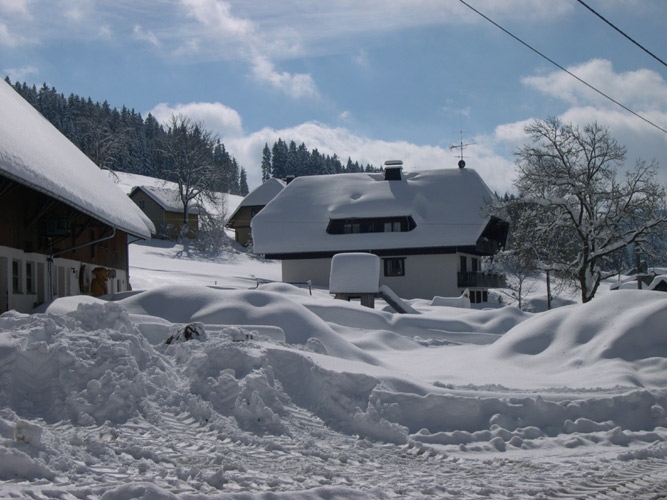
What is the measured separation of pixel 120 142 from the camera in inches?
2136

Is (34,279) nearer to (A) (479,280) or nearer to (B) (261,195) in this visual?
(A) (479,280)

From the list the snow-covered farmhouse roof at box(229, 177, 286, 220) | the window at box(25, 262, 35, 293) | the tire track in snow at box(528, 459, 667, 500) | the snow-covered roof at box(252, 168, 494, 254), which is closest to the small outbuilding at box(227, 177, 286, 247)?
the snow-covered farmhouse roof at box(229, 177, 286, 220)

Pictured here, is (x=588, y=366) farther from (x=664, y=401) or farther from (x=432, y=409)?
(x=432, y=409)

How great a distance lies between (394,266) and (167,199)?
27.0 m

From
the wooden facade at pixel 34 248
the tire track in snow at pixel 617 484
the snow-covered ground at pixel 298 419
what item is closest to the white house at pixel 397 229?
the wooden facade at pixel 34 248

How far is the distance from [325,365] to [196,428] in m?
2.81

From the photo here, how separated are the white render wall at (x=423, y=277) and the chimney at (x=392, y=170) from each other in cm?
770

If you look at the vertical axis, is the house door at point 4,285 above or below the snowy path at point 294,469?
above

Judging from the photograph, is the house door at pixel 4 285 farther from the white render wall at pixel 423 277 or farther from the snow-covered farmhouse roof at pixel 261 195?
the snow-covered farmhouse roof at pixel 261 195

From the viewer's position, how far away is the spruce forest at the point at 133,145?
60.6m

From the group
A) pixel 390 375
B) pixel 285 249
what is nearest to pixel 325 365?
pixel 390 375

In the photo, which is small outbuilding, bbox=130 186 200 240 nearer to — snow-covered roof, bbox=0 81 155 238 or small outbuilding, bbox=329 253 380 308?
small outbuilding, bbox=329 253 380 308

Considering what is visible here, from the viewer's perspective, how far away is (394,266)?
46.6 meters

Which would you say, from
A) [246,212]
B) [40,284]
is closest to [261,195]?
[246,212]
